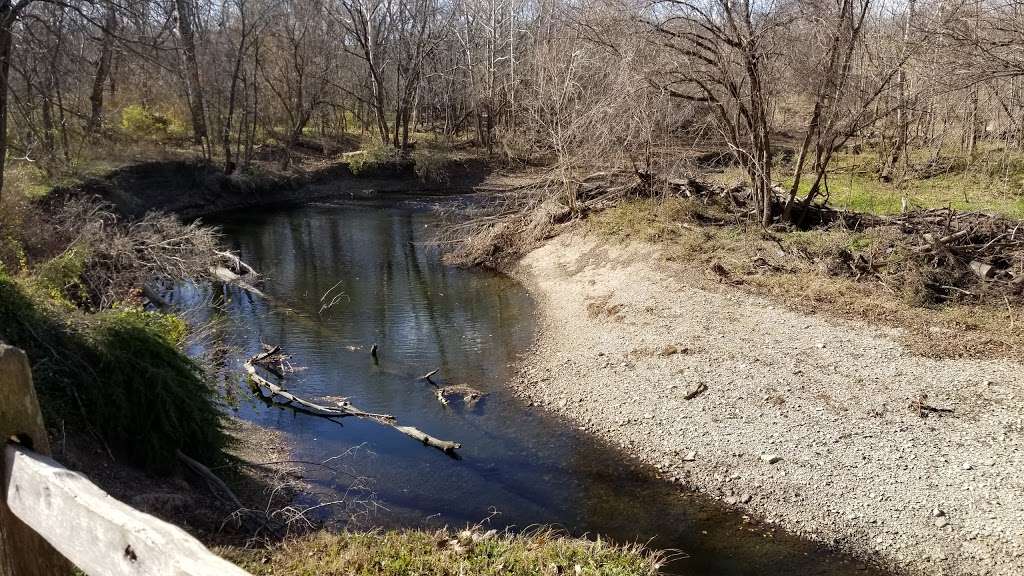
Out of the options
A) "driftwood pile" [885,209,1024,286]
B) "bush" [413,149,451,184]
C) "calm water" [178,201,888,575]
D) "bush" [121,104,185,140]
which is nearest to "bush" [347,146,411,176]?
"bush" [413,149,451,184]

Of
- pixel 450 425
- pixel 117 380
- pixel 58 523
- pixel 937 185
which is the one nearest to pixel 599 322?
pixel 450 425

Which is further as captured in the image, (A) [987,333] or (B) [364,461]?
(A) [987,333]

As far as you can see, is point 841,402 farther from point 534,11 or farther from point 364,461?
point 534,11

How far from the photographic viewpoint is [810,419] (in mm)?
10914

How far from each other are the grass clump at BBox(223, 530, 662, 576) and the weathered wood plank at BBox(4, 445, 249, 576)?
3.91 meters

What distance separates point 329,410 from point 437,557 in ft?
18.3

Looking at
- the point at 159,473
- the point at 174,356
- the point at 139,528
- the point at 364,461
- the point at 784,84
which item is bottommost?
the point at 364,461

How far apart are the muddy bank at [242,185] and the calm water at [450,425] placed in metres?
8.04

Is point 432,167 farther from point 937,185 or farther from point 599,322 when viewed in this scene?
point 599,322

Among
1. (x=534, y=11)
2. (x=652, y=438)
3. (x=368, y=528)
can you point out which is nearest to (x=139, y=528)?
(x=368, y=528)

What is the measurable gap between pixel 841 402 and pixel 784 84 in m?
10.8

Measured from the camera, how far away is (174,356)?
8156 mm

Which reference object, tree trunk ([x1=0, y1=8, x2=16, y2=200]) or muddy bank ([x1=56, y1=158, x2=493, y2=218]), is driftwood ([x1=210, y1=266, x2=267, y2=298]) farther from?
muddy bank ([x1=56, y1=158, x2=493, y2=218])

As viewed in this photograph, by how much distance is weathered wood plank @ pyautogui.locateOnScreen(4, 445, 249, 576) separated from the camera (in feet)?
6.82
